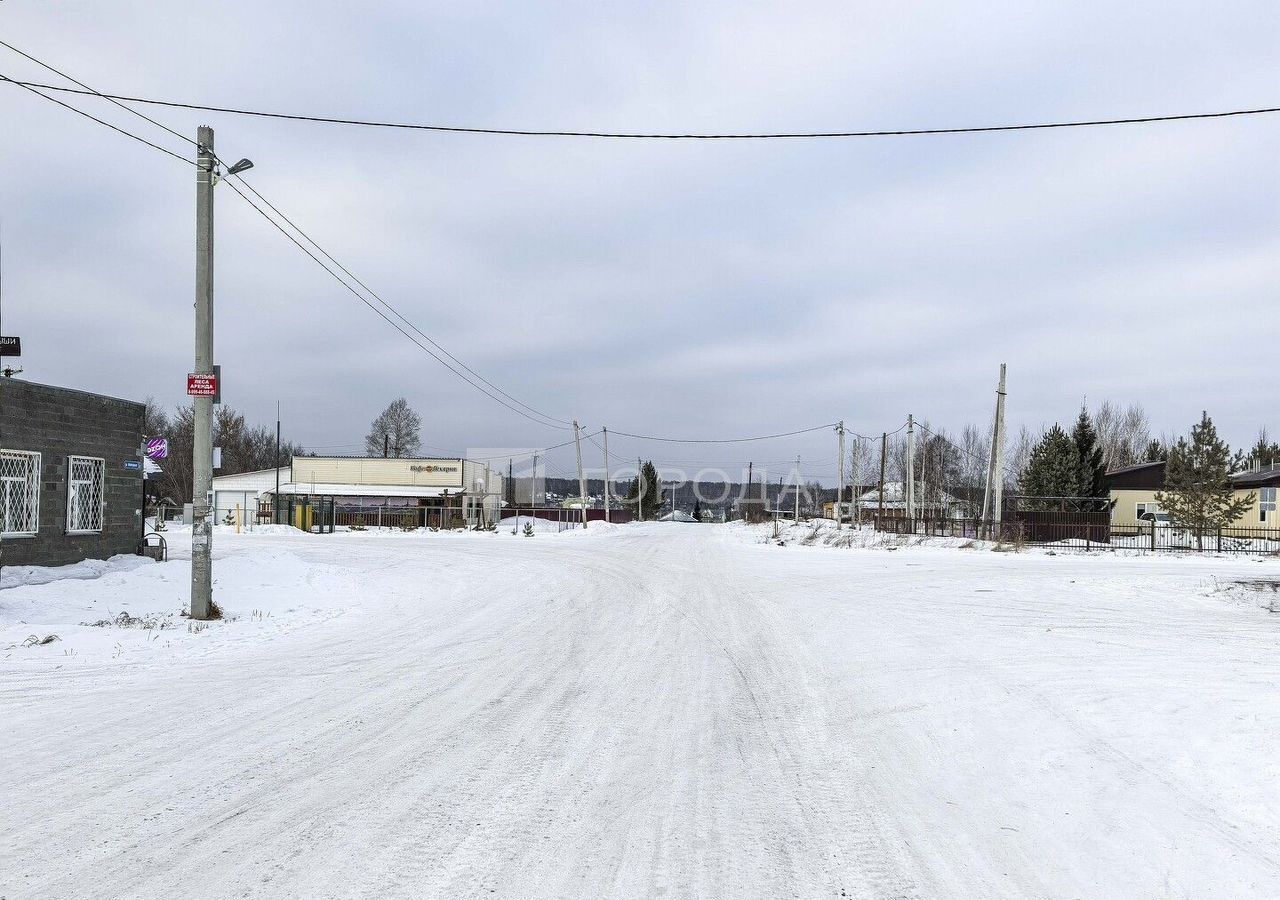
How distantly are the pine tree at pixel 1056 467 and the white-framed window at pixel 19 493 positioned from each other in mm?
49108

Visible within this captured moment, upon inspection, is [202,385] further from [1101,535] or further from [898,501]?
[898,501]

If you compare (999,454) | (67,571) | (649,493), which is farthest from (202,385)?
(649,493)

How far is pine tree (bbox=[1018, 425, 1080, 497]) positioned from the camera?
50.5 meters

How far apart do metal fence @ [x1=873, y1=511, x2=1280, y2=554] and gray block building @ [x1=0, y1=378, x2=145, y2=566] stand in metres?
31.6

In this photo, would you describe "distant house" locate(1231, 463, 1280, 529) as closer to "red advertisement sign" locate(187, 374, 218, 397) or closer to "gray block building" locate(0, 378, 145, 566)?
"red advertisement sign" locate(187, 374, 218, 397)

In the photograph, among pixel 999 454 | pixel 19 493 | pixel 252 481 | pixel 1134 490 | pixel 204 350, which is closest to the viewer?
pixel 204 350

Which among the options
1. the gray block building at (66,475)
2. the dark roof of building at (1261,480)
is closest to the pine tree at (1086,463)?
the dark roof of building at (1261,480)

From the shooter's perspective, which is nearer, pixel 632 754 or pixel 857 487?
pixel 632 754

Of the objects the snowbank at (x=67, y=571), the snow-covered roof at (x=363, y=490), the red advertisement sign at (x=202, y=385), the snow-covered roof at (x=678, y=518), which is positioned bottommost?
the snow-covered roof at (x=678, y=518)

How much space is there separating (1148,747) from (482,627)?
876 cm

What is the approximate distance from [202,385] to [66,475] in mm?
7721

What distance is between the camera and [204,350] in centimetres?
1261

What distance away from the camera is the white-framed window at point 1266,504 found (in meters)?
47.2

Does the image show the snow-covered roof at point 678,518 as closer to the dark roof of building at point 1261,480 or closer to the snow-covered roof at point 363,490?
the snow-covered roof at point 363,490
